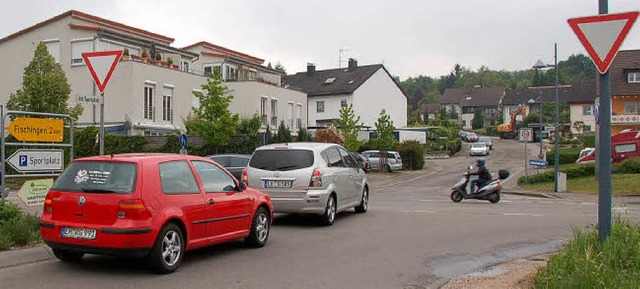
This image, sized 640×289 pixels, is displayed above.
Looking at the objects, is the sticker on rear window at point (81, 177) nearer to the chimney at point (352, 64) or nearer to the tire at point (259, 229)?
the tire at point (259, 229)

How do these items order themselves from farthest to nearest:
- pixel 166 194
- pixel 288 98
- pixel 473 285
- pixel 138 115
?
1. pixel 288 98
2. pixel 138 115
3. pixel 166 194
4. pixel 473 285

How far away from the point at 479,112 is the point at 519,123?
25109 millimetres

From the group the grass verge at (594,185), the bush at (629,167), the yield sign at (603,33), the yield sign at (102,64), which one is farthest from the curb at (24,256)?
the bush at (629,167)

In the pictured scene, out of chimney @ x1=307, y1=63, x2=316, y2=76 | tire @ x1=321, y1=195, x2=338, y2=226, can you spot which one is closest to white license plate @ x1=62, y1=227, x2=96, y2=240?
tire @ x1=321, y1=195, x2=338, y2=226

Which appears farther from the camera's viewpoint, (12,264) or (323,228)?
(323,228)

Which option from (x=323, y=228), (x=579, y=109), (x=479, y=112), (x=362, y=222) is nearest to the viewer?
(x=323, y=228)

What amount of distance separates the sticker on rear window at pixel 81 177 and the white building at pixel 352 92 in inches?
2278

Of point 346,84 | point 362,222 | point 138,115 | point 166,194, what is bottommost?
point 362,222

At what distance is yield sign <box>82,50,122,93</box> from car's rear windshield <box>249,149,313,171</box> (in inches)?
144

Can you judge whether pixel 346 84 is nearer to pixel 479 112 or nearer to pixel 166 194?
pixel 479 112

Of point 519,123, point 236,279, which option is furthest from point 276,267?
point 519,123

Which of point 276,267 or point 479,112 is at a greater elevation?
point 479,112

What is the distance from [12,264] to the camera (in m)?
8.29

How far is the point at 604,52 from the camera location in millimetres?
7035
